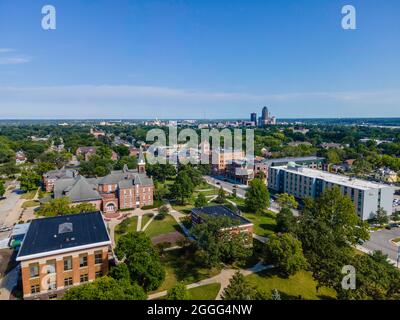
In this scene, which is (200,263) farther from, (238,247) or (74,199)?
(74,199)

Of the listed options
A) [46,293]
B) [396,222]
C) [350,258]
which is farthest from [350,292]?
[396,222]

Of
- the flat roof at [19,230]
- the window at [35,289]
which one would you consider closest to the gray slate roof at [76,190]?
the flat roof at [19,230]

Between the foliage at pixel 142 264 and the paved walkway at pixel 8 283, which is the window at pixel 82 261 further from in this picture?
the paved walkway at pixel 8 283

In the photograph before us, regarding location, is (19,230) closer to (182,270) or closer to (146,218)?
(146,218)

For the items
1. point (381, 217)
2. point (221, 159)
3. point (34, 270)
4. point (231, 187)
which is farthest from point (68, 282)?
point (221, 159)

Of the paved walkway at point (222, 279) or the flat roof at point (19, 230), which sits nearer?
the paved walkway at point (222, 279)

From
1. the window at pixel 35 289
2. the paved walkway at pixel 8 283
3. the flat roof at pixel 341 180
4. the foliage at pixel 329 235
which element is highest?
the flat roof at pixel 341 180
